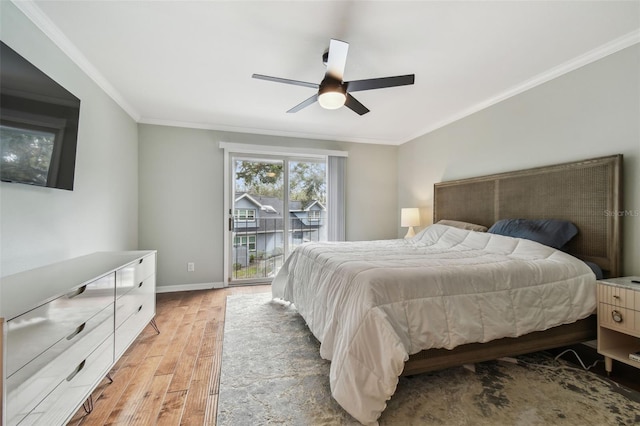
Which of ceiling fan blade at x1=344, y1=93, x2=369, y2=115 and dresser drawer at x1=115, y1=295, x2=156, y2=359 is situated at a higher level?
ceiling fan blade at x1=344, y1=93, x2=369, y2=115

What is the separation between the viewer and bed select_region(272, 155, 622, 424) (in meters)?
1.37

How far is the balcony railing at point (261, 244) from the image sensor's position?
13.4ft

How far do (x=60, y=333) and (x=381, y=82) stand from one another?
2.37m

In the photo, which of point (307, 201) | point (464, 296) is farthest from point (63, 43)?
point (464, 296)

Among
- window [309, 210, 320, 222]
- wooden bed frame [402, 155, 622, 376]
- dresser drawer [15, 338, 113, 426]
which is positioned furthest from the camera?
window [309, 210, 320, 222]

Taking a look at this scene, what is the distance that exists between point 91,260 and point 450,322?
98.0 inches

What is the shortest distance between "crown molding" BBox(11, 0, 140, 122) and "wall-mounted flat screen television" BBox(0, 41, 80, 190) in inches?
15.8

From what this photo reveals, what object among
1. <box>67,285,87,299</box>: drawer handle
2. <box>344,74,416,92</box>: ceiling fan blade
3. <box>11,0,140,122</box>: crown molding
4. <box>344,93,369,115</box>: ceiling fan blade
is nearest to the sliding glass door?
<box>11,0,140,122</box>: crown molding

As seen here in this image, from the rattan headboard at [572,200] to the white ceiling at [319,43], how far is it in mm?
902

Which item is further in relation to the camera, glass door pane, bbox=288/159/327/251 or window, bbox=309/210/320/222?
window, bbox=309/210/320/222

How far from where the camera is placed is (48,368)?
1082 mm

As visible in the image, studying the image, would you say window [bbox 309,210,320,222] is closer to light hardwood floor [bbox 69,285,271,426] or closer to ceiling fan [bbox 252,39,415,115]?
light hardwood floor [bbox 69,285,271,426]

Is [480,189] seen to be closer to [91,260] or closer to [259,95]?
[259,95]

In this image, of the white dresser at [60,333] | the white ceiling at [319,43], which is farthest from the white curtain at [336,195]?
the white dresser at [60,333]
